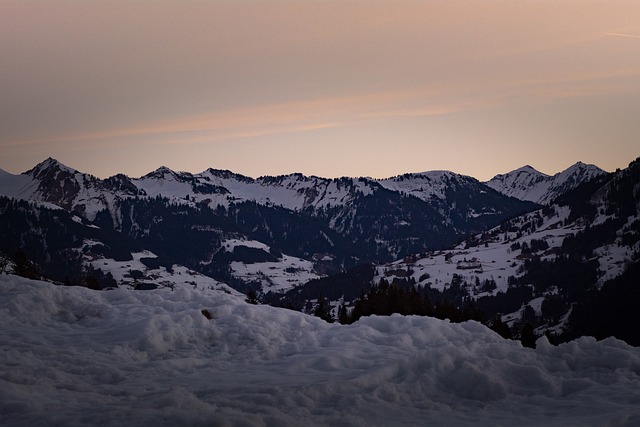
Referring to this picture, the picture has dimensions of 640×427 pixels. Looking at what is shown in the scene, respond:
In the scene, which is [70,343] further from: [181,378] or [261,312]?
[261,312]

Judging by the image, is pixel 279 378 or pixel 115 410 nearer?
pixel 115 410

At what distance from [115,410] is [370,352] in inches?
616

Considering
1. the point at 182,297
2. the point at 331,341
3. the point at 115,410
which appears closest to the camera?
the point at 115,410

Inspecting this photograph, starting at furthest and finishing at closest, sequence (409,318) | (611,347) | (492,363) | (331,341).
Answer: (409,318)
(331,341)
(611,347)
(492,363)

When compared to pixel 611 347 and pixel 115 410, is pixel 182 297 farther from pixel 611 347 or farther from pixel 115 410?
pixel 611 347

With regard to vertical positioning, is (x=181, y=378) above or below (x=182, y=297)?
below

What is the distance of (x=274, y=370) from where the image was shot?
29094 mm

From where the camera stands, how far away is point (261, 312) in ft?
132

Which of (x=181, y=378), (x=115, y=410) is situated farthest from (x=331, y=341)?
(x=115, y=410)

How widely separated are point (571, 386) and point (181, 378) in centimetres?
1668

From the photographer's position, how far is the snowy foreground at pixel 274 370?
2039cm

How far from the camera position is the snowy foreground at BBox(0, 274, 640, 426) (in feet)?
66.9

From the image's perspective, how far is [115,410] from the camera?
1959cm

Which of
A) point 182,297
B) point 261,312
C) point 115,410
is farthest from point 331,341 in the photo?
point 115,410
